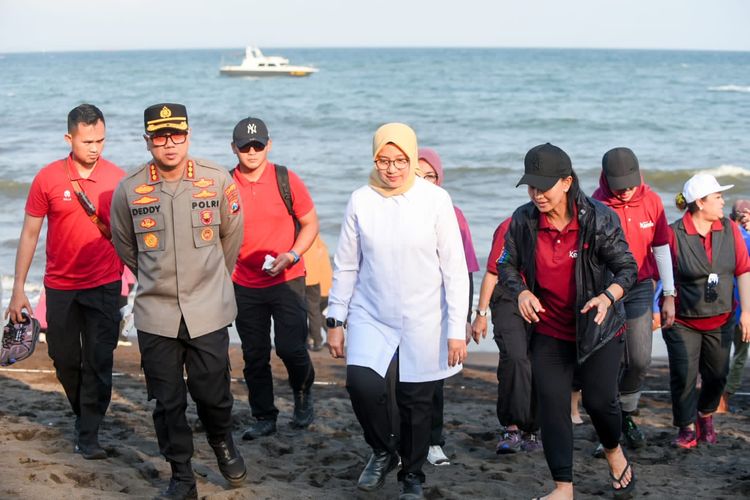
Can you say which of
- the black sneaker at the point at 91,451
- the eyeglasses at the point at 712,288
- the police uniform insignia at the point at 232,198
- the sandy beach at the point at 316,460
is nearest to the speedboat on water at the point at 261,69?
the sandy beach at the point at 316,460

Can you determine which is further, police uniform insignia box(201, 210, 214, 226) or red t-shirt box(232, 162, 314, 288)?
red t-shirt box(232, 162, 314, 288)

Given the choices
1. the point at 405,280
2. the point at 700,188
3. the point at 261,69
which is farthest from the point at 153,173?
the point at 261,69

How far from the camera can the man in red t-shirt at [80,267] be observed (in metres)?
5.45

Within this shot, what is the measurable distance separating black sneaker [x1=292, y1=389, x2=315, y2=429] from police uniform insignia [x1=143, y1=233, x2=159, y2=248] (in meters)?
2.28

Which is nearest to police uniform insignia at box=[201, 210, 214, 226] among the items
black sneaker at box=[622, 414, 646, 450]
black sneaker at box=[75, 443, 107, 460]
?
black sneaker at box=[75, 443, 107, 460]

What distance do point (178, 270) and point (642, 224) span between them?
9.36ft

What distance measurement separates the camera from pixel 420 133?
1308 inches

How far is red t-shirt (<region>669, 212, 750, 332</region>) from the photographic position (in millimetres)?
6250

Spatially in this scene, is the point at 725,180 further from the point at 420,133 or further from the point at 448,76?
the point at 448,76

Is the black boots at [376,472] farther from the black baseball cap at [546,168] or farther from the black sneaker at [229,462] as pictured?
the black baseball cap at [546,168]

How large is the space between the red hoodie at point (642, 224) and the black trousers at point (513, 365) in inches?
31.5

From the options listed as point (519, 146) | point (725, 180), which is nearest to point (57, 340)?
point (725, 180)

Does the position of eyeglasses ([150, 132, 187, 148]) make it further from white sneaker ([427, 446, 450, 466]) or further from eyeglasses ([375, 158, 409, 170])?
white sneaker ([427, 446, 450, 466])

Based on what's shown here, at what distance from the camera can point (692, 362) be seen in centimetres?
632
